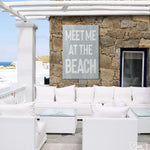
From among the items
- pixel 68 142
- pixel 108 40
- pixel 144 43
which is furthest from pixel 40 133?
pixel 144 43

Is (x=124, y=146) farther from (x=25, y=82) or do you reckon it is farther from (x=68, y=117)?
(x=25, y=82)

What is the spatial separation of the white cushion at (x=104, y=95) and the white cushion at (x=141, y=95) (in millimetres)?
634

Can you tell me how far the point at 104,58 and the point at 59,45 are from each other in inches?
59.8

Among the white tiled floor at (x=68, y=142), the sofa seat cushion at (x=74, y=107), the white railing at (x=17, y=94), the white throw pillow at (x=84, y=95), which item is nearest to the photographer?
the white tiled floor at (x=68, y=142)

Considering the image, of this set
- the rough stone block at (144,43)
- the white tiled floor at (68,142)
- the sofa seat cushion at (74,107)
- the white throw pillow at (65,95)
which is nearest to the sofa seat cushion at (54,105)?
the sofa seat cushion at (74,107)

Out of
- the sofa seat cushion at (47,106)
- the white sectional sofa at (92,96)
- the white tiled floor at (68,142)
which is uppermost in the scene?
the white sectional sofa at (92,96)

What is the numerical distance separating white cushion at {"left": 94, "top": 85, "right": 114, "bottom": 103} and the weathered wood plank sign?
115 cm

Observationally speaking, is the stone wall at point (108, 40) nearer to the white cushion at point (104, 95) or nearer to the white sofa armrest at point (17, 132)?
the white cushion at point (104, 95)

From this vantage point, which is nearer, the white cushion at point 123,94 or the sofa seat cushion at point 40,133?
the sofa seat cushion at point 40,133

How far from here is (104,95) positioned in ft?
23.1

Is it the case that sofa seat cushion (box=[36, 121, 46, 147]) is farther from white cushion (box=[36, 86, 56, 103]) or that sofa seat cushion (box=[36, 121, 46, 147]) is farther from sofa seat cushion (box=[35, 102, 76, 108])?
white cushion (box=[36, 86, 56, 103])

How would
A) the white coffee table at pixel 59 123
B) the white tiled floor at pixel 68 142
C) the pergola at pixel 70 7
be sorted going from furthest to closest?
the pergola at pixel 70 7, the white coffee table at pixel 59 123, the white tiled floor at pixel 68 142

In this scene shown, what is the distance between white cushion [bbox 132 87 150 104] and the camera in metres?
6.89

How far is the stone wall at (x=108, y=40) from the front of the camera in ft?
26.5
